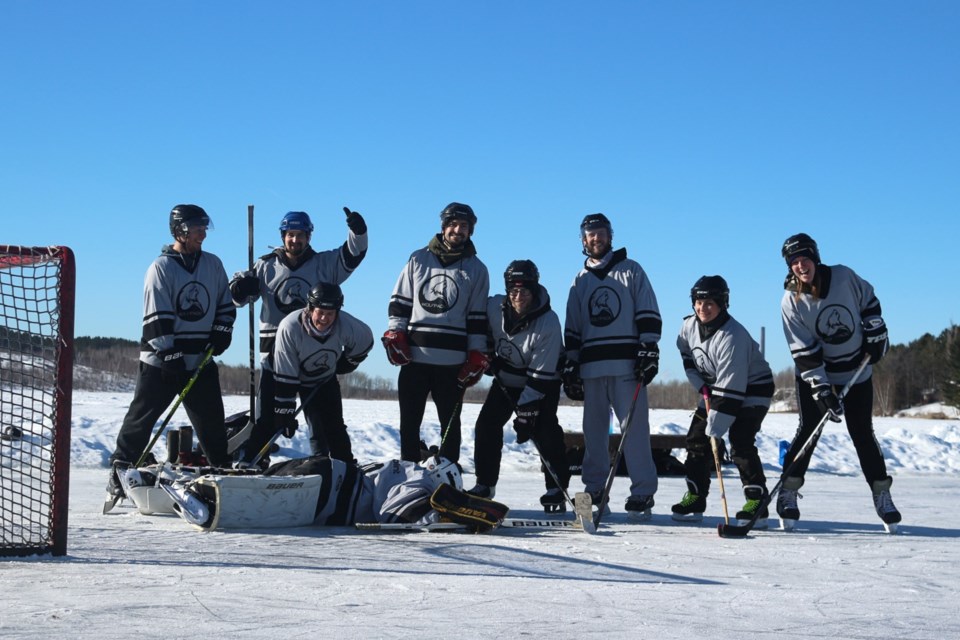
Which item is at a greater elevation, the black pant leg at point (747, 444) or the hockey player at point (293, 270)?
the hockey player at point (293, 270)

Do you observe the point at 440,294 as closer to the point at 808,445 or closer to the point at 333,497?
the point at 333,497

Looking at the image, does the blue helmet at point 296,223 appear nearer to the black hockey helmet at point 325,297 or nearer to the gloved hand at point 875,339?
the black hockey helmet at point 325,297

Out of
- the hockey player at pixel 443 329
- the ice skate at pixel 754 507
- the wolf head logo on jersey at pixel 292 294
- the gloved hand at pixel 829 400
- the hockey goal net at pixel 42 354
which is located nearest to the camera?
the hockey goal net at pixel 42 354

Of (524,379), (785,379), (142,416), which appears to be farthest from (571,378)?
(785,379)

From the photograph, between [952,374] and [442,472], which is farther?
[952,374]

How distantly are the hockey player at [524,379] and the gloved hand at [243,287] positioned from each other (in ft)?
4.33

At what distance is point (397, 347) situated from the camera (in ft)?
17.4

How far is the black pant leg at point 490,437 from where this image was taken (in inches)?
211

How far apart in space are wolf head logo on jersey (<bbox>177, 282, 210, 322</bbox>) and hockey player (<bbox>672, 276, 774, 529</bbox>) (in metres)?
2.47

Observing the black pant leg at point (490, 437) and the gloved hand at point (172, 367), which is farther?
the black pant leg at point (490, 437)

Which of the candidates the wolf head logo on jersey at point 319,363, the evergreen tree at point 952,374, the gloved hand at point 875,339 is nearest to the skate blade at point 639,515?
the gloved hand at point 875,339

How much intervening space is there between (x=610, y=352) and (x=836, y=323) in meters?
1.11

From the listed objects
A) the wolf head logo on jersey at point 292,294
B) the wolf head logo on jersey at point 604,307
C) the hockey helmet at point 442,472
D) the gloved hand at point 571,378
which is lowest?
the hockey helmet at point 442,472

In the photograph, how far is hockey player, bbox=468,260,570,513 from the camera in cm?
522
